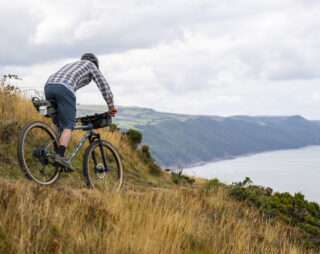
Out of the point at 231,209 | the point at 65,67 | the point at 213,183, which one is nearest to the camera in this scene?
→ the point at 65,67

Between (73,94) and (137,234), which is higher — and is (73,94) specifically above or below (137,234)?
above

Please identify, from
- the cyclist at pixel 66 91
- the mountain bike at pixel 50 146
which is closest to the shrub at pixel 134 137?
the mountain bike at pixel 50 146

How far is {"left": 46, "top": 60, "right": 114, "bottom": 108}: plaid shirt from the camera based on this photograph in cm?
535

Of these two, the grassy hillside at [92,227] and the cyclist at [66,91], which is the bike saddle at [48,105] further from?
the grassy hillside at [92,227]

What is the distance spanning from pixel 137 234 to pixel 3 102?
717 centimetres

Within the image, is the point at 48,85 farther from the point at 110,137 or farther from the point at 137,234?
the point at 110,137

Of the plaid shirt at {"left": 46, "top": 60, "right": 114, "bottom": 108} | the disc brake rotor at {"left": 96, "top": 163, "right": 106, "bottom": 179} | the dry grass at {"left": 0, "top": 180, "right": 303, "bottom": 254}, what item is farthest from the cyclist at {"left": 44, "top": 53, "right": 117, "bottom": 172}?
the disc brake rotor at {"left": 96, "top": 163, "right": 106, "bottom": 179}

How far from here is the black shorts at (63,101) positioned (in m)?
5.23

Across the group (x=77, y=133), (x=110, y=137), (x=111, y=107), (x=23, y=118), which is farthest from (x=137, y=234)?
(x=110, y=137)

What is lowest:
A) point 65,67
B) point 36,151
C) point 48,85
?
point 36,151

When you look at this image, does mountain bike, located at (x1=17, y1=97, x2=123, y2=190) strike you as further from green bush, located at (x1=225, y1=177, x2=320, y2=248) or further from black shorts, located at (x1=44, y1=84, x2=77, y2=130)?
green bush, located at (x1=225, y1=177, x2=320, y2=248)

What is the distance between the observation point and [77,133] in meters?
11.5

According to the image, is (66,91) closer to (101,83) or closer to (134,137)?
(101,83)

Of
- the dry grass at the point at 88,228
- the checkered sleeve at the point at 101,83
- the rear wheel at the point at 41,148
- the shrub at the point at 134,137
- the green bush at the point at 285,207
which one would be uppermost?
the checkered sleeve at the point at 101,83
